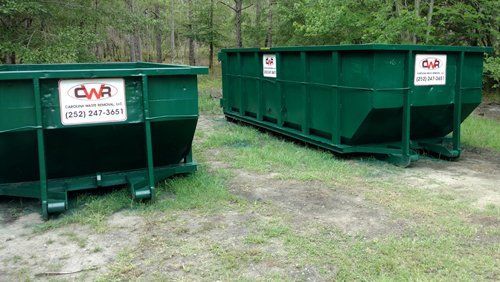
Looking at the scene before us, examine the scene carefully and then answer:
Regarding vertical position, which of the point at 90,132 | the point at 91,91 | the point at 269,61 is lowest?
the point at 90,132

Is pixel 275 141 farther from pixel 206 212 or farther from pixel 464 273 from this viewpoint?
pixel 464 273

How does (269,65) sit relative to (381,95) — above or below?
above

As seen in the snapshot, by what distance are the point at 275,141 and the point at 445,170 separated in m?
3.18

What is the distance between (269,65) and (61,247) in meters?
6.21

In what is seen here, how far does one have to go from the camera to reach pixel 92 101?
17.1ft

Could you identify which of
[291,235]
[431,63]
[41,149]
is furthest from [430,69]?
[41,149]

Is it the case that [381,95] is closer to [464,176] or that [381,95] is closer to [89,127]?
[464,176]

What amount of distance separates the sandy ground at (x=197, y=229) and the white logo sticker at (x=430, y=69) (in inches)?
63.6

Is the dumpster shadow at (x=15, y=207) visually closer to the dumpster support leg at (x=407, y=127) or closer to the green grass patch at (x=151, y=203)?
the green grass patch at (x=151, y=203)

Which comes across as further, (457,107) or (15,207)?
(457,107)

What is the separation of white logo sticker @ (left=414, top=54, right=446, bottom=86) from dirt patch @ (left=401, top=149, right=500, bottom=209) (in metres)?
1.27

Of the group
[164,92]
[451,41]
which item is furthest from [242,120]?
[451,41]

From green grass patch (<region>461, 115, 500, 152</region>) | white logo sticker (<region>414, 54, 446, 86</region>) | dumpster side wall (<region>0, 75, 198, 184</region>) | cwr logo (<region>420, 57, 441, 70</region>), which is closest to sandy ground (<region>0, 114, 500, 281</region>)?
dumpster side wall (<region>0, 75, 198, 184</region>)

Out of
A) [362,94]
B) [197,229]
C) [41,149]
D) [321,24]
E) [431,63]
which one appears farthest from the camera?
[321,24]
